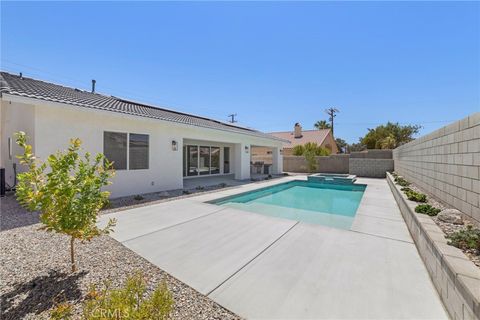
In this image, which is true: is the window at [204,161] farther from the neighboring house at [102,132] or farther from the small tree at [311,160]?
the small tree at [311,160]

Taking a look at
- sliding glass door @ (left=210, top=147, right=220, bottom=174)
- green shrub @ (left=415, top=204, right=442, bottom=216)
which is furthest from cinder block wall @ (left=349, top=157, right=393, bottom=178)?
green shrub @ (left=415, top=204, right=442, bottom=216)

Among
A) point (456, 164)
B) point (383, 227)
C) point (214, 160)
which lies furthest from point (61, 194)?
point (214, 160)

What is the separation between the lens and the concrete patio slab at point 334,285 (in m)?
2.40

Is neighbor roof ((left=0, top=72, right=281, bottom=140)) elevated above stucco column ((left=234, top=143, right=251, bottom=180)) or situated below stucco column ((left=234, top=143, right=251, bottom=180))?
above

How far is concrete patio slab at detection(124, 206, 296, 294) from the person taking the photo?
3.21 metres

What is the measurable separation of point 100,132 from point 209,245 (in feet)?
21.9

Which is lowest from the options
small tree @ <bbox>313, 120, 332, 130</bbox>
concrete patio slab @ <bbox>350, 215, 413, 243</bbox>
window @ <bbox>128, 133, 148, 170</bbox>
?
concrete patio slab @ <bbox>350, 215, 413, 243</bbox>

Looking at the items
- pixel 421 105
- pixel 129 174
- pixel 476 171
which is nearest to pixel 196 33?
pixel 129 174

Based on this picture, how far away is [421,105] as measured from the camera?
32.0m

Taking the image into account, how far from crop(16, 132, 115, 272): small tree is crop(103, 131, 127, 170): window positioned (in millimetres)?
5667

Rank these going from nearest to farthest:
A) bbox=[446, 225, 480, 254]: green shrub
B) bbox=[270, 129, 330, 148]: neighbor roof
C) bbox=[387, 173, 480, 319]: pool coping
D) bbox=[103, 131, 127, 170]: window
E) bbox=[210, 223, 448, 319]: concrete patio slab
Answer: bbox=[387, 173, 480, 319]: pool coping, bbox=[210, 223, 448, 319]: concrete patio slab, bbox=[446, 225, 480, 254]: green shrub, bbox=[103, 131, 127, 170]: window, bbox=[270, 129, 330, 148]: neighbor roof

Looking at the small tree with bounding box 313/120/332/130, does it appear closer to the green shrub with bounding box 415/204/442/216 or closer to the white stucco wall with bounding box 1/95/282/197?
the white stucco wall with bounding box 1/95/282/197

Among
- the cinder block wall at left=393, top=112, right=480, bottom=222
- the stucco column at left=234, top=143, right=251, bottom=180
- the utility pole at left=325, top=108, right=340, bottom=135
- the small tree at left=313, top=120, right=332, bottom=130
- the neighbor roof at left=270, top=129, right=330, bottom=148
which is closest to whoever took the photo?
the cinder block wall at left=393, top=112, right=480, bottom=222

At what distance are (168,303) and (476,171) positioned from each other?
4823 millimetres
